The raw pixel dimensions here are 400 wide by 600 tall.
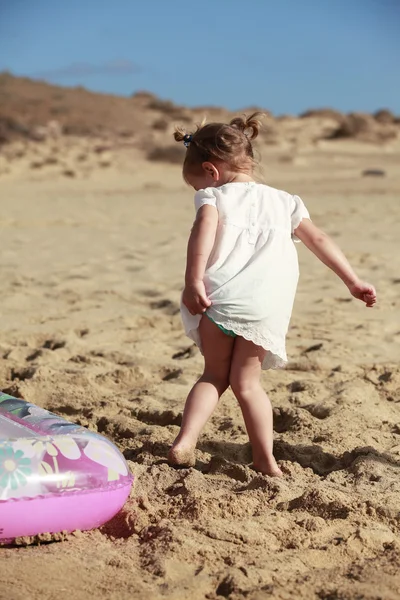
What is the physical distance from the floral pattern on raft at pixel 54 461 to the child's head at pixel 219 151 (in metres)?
1.02

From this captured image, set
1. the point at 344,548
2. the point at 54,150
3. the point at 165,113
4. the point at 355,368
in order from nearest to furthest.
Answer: the point at 344,548
the point at 355,368
the point at 54,150
the point at 165,113

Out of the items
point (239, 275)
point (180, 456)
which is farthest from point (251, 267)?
point (180, 456)

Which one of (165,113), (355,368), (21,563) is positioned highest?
(165,113)

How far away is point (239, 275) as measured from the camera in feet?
9.87

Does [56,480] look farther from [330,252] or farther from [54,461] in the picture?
[330,252]

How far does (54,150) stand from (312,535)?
57.3ft

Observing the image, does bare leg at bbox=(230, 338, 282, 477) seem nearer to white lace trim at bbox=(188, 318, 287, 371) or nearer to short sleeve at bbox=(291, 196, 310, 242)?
white lace trim at bbox=(188, 318, 287, 371)

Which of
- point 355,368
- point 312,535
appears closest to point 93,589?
point 312,535

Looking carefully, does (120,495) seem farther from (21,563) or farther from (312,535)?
(312,535)

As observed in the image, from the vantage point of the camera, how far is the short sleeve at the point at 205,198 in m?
3.05

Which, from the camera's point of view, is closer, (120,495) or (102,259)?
(120,495)

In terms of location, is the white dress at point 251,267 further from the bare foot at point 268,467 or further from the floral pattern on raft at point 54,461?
the floral pattern on raft at point 54,461

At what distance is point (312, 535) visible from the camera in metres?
2.57

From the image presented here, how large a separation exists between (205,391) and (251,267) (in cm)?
47
